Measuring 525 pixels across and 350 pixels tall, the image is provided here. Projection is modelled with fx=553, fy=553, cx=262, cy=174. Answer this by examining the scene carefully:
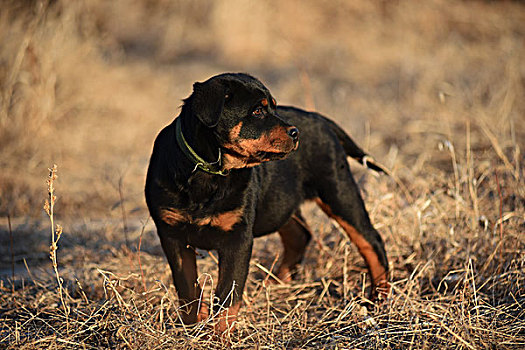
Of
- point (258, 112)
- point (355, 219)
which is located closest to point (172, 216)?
point (258, 112)

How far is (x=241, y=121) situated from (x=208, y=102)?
0.22m

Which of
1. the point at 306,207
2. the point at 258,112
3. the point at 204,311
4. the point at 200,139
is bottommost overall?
the point at 306,207

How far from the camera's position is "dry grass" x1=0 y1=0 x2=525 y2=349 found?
124 inches

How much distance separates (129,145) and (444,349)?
18.9ft

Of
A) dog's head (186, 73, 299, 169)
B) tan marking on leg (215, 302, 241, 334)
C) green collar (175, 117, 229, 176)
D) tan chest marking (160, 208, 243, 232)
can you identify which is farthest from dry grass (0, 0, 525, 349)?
dog's head (186, 73, 299, 169)

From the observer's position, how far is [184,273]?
323cm

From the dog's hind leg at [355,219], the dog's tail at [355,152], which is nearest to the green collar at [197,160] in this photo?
the dog's hind leg at [355,219]

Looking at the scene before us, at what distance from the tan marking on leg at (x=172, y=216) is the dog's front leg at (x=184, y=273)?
0.12m

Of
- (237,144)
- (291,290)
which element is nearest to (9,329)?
(237,144)

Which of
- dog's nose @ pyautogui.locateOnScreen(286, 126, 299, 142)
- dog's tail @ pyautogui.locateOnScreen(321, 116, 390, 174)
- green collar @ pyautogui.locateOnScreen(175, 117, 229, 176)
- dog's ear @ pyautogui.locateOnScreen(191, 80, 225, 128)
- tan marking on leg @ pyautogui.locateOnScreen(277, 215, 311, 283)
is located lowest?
tan marking on leg @ pyautogui.locateOnScreen(277, 215, 311, 283)

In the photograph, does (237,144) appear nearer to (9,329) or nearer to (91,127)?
(9,329)

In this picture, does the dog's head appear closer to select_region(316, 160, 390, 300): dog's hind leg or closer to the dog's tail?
select_region(316, 160, 390, 300): dog's hind leg

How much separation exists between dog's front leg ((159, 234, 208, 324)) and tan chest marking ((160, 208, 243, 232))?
0.14m

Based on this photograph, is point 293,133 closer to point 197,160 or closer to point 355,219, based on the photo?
point 197,160
